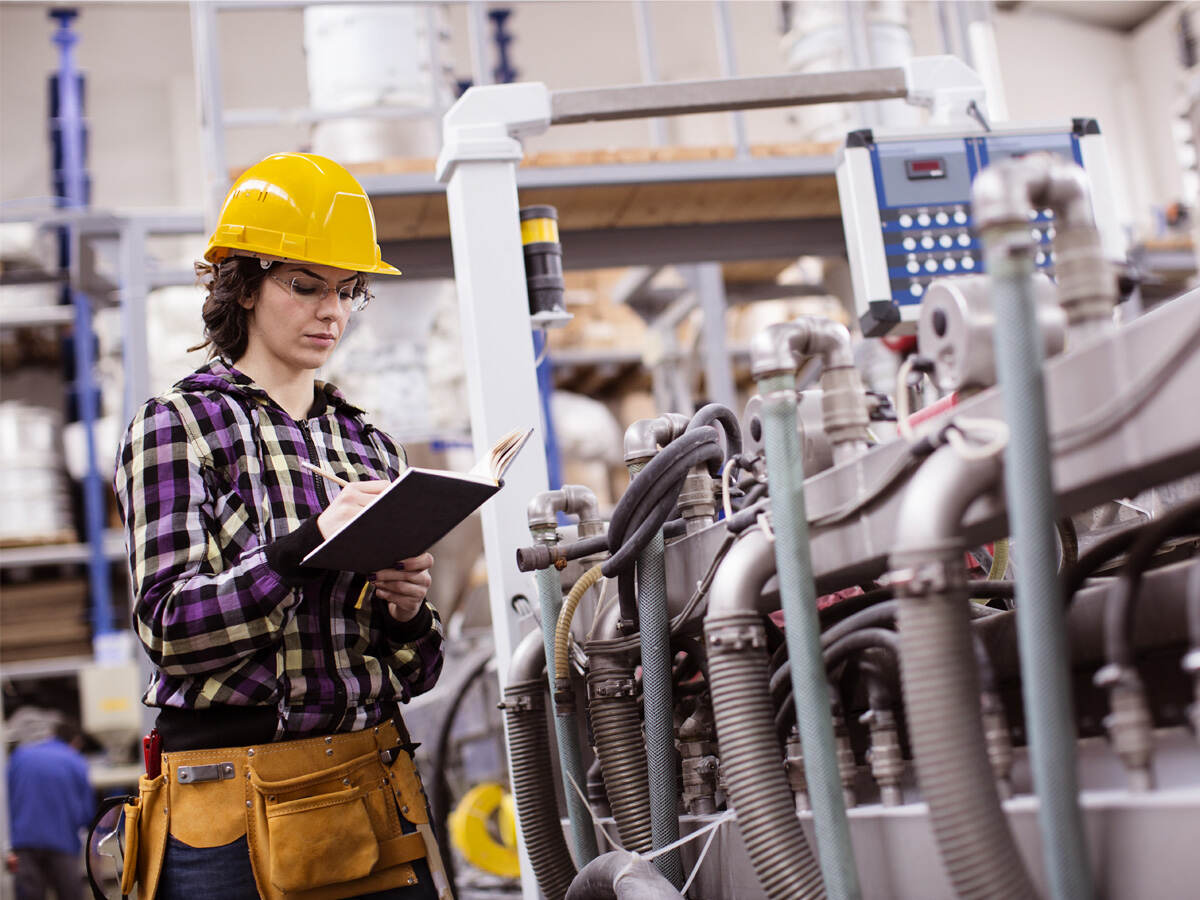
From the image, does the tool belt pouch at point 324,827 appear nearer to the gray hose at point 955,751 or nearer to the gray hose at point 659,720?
the gray hose at point 659,720

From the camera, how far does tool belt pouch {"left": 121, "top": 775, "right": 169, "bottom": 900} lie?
148 cm

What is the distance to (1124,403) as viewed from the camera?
839 millimetres

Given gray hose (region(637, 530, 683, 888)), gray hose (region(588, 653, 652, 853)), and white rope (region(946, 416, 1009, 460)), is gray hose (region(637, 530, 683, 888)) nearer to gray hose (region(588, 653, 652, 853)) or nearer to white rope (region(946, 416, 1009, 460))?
gray hose (region(588, 653, 652, 853))

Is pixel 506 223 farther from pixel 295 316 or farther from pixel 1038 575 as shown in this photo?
pixel 1038 575

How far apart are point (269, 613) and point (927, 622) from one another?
2.53 feet

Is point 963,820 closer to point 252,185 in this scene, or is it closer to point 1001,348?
point 1001,348

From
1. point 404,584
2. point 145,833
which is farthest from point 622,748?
point 145,833

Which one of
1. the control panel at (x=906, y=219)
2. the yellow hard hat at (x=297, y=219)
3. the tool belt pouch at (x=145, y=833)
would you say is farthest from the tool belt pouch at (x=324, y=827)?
the control panel at (x=906, y=219)

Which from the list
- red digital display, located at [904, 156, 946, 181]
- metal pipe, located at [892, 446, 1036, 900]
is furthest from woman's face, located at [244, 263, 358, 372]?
red digital display, located at [904, 156, 946, 181]

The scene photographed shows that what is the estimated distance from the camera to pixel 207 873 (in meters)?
1.46

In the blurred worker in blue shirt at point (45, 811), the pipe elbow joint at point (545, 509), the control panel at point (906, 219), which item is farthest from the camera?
the blurred worker in blue shirt at point (45, 811)

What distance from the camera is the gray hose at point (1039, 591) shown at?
82 centimetres

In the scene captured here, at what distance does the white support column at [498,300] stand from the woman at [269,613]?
1.27 ft

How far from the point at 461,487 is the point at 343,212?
488 millimetres
